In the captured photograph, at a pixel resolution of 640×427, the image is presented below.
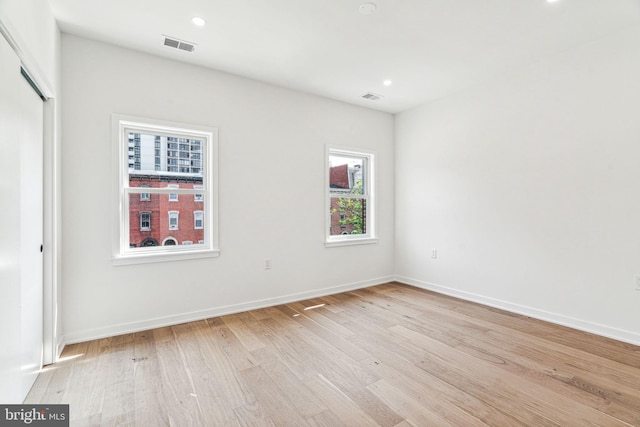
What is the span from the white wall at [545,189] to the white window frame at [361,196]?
0.77 meters

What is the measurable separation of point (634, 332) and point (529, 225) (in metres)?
1.24

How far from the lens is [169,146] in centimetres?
318

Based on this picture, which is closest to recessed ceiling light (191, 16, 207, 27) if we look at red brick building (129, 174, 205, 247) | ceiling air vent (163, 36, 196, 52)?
ceiling air vent (163, 36, 196, 52)

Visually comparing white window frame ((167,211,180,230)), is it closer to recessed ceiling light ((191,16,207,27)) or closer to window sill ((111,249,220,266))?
window sill ((111,249,220,266))

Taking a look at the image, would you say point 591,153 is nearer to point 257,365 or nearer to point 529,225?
point 529,225

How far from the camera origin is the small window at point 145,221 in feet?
10.0

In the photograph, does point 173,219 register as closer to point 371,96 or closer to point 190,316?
point 190,316

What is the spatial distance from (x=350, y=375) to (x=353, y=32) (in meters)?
2.85

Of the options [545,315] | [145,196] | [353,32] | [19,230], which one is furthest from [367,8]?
[545,315]

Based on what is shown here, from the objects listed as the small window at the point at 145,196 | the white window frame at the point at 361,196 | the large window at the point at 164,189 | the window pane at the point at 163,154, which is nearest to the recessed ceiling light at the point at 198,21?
the large window at the point at 164,189

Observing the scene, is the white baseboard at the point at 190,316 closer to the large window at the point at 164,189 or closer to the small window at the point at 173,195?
the large window at the point at 164,189

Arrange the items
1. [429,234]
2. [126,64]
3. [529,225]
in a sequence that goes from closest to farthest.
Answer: [126,64]
[529,225]
[429,234]

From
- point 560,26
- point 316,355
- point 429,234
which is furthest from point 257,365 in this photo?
point 560,26

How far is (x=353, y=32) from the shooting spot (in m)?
2.69
